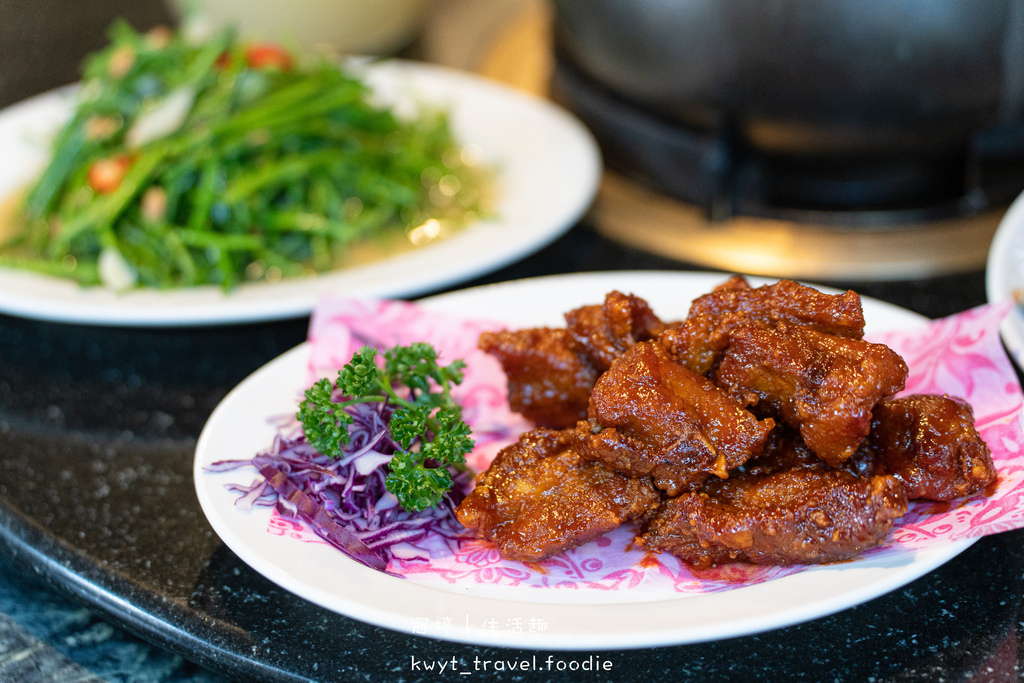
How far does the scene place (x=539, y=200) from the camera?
8.88 ft

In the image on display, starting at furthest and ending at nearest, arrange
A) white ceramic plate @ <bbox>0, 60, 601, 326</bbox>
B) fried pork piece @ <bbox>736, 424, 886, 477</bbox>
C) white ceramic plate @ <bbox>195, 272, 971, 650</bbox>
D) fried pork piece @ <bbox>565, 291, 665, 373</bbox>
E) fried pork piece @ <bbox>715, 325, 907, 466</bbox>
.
Result: white ceramic plate @ <bbox>0, 60, 601, 326</bbox> < fried pork piece @ <bbox>565, 291, 665, 373</bbox> < fried pork piece @ <bbox>736, 424, 886, 477</bbox> < fried pork piece @ <bbox>715, 325, 907, 466</bbox> < white ceramic plate @ <bbox>195, 272, 971, 650</bbox>

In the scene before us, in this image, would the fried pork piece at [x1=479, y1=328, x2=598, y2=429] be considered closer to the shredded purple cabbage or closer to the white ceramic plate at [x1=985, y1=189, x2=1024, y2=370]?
the shredded purple cabbage

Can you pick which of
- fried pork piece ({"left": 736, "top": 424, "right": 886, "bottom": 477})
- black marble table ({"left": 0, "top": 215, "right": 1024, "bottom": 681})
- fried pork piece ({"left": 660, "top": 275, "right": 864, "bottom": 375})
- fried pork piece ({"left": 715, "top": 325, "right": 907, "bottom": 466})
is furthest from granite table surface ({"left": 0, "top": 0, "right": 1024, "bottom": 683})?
fried pork piece ({"left": 660, "top": 275, "right": 864, "bottom": 375})

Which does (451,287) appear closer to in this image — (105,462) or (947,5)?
(105,462)

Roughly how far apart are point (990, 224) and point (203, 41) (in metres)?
2.64

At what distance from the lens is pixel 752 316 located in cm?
161

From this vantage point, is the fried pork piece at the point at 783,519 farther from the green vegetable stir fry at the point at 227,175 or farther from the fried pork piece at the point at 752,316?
the green vegetable stir fry at the point at 227,175

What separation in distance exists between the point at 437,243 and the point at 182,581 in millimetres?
1247

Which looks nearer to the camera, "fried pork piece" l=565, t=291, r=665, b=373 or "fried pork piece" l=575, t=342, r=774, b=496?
"fried pork piece" l=575, t=342, r=774, b=496

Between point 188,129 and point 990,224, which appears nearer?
point 990,224

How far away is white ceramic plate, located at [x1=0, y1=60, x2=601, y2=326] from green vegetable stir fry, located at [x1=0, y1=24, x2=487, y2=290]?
4.2 inches

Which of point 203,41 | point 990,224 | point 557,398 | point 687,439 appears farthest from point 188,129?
point 990,224

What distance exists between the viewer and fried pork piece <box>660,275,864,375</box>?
61.2 inches

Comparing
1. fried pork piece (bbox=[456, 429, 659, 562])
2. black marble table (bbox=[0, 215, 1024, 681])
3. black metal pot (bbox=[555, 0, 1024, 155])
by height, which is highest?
black metal pot (bbox=[555, 0, 1024, 155])
